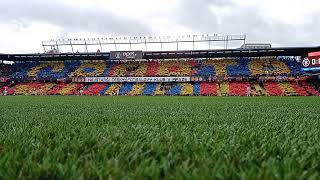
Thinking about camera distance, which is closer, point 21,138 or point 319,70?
point 21,138

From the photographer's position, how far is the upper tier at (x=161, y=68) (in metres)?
60.3

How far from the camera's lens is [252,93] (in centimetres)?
5325

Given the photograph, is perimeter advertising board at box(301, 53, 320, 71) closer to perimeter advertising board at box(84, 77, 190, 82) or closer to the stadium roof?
the stadium roof

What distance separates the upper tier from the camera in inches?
2373

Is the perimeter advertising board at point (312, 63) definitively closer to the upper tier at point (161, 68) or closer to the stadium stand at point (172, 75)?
the stadium stand at point (172, 75)

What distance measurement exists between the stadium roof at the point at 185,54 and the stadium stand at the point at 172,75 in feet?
4.19

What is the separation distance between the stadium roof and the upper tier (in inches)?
47.4

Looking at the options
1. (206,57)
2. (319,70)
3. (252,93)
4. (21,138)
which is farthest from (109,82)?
(21,138)

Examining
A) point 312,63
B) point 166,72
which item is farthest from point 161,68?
point 312,63

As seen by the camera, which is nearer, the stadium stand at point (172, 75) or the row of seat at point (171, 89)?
the row of seat at point (171, 89)

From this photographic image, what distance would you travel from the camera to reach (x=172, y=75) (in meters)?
61.3

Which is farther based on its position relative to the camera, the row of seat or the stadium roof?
the stadium roof

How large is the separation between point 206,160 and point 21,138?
9.21ft

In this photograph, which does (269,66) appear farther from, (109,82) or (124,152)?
(124,152)
